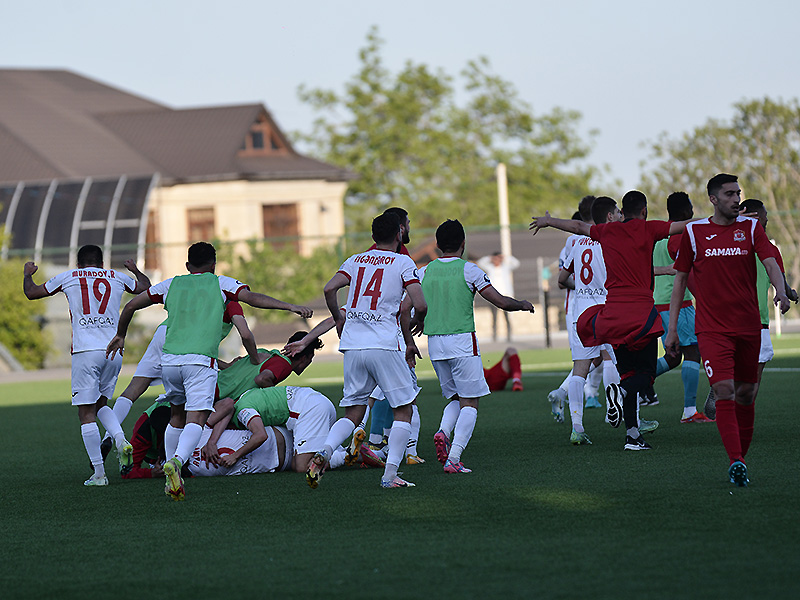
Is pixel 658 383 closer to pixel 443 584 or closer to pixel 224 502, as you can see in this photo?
pixel 224 502

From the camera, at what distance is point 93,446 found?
878cm

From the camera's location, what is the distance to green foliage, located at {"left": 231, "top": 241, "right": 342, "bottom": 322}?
3055 centimetres

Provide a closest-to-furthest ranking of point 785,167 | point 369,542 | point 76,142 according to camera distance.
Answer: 1. point 369,542
2. point 76,142
3. point 785,167

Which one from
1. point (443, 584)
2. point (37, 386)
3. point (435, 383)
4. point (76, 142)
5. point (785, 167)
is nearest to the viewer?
point (443, 584)

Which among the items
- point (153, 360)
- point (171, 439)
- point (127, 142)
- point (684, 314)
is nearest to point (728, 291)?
point (171, 439)

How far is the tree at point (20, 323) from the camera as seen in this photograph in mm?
27469

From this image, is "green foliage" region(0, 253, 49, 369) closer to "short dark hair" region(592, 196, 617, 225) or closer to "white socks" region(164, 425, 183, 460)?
"white socks" region(164, 425, 183, 460)

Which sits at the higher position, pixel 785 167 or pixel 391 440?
pixel 785 167

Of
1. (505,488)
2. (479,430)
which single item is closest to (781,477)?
(505,488)

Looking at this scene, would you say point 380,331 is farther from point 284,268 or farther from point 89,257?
point 284,268

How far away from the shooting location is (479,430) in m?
11.0

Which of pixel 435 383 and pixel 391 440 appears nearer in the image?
pixel 391 440

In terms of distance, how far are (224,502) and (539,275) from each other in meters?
29.0

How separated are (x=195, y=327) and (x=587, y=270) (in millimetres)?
3770
